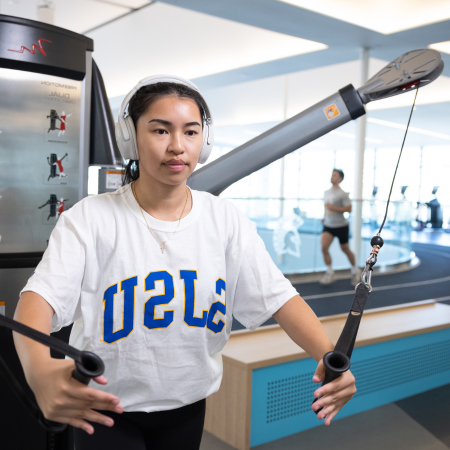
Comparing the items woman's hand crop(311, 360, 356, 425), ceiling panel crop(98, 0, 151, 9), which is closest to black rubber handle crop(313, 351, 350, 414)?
woman's hand crop(311, 360, 356, 425)

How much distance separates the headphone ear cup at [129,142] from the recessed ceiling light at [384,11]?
16.6 ft

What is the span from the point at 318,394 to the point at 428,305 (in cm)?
355

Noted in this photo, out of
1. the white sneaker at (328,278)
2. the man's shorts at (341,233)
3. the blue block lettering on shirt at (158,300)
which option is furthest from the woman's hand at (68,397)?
the white sneaker at (328,278)

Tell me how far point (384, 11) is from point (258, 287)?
19.9 feet

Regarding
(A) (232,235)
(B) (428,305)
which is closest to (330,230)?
(B) (428,305)

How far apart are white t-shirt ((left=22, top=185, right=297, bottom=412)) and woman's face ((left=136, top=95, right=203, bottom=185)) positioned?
12 centimetres

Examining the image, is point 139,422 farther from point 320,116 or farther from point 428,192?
point 428,192

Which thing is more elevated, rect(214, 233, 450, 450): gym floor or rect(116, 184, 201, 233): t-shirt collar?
rect(116, 184, 201, 233): t-shirt collar

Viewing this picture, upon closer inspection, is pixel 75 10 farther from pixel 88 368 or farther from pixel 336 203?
pixel 88 368

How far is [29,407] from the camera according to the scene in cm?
77

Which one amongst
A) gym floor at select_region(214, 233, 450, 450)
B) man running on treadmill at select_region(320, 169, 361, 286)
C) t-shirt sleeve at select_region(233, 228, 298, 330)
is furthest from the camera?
man running on treadmill at select_region(320, 169, 361, 286)

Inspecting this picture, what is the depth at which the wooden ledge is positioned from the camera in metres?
2.55

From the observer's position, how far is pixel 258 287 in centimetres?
113

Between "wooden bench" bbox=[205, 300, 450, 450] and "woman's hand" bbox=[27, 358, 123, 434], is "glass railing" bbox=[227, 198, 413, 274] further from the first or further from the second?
"woman's hand" bbox=[27, 358, 123, 434]
